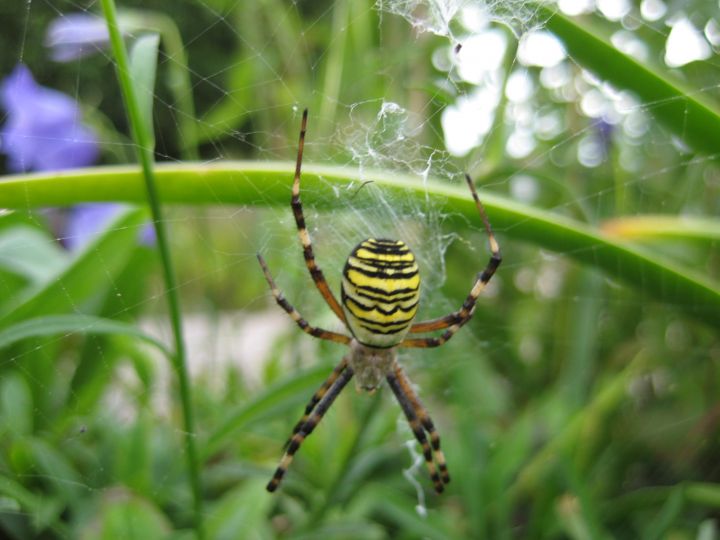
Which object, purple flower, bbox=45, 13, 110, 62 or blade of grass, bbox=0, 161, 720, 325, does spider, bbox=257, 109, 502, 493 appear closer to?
blade of grass, bbox=0, 161, 720, 325

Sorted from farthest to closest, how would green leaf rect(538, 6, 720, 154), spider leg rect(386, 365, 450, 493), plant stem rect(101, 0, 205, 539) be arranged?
1. spider leg rect(386, 365, 450, 493)
2. green leaf rect(538, 6, 720, 154)
3. plant stem rect(101, 0, 205, 539)

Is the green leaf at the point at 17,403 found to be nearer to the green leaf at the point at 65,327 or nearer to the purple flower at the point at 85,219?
the green leaf at the point at 65,327


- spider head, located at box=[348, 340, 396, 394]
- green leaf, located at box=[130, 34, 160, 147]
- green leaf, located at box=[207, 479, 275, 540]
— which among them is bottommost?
green leaf, located at box=[207, 479, 275, 540]

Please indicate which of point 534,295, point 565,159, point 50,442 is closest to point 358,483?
point 50,442

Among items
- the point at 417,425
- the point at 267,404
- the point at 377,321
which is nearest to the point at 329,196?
the point at 377,321

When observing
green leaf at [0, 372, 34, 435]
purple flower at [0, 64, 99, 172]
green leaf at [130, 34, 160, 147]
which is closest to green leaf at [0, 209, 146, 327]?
green leaf at [0, 372, 34, 435]

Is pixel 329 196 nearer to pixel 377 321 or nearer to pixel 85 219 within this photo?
pixel 377 321
